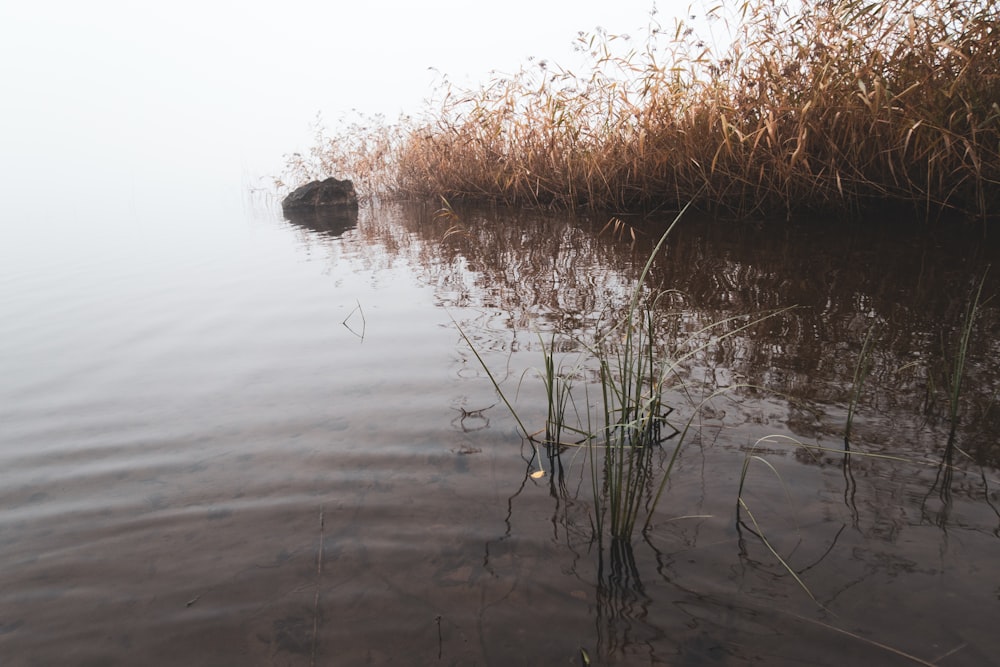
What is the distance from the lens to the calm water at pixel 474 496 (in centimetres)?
108

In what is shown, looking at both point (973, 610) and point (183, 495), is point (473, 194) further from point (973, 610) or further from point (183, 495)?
point (973, 610)

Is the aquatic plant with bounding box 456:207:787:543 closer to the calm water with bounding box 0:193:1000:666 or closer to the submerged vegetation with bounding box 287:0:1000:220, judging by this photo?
the calm water with bounding box 0:193:1000:666

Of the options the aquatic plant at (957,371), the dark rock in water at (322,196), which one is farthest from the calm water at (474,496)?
the dark rock in water at (322,196)

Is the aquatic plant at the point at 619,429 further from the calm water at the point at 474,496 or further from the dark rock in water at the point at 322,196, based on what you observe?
the dark rock in water at the point at 322,196

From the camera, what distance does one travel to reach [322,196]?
10336 millimetres

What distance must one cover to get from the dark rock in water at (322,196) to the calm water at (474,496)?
740 centimetres

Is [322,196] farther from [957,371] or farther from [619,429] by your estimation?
[957,371]

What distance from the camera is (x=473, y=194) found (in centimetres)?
833

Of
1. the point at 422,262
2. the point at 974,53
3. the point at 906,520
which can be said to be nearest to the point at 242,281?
the point at 422,262

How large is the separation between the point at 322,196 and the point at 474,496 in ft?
32.0

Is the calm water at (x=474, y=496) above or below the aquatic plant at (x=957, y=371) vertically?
below


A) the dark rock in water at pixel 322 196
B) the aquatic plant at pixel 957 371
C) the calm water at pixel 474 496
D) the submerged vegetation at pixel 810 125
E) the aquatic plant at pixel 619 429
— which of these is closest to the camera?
the calm water at pixel 474 496

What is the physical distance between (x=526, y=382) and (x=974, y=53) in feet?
12.7

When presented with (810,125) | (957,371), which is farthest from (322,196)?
(957,371)
